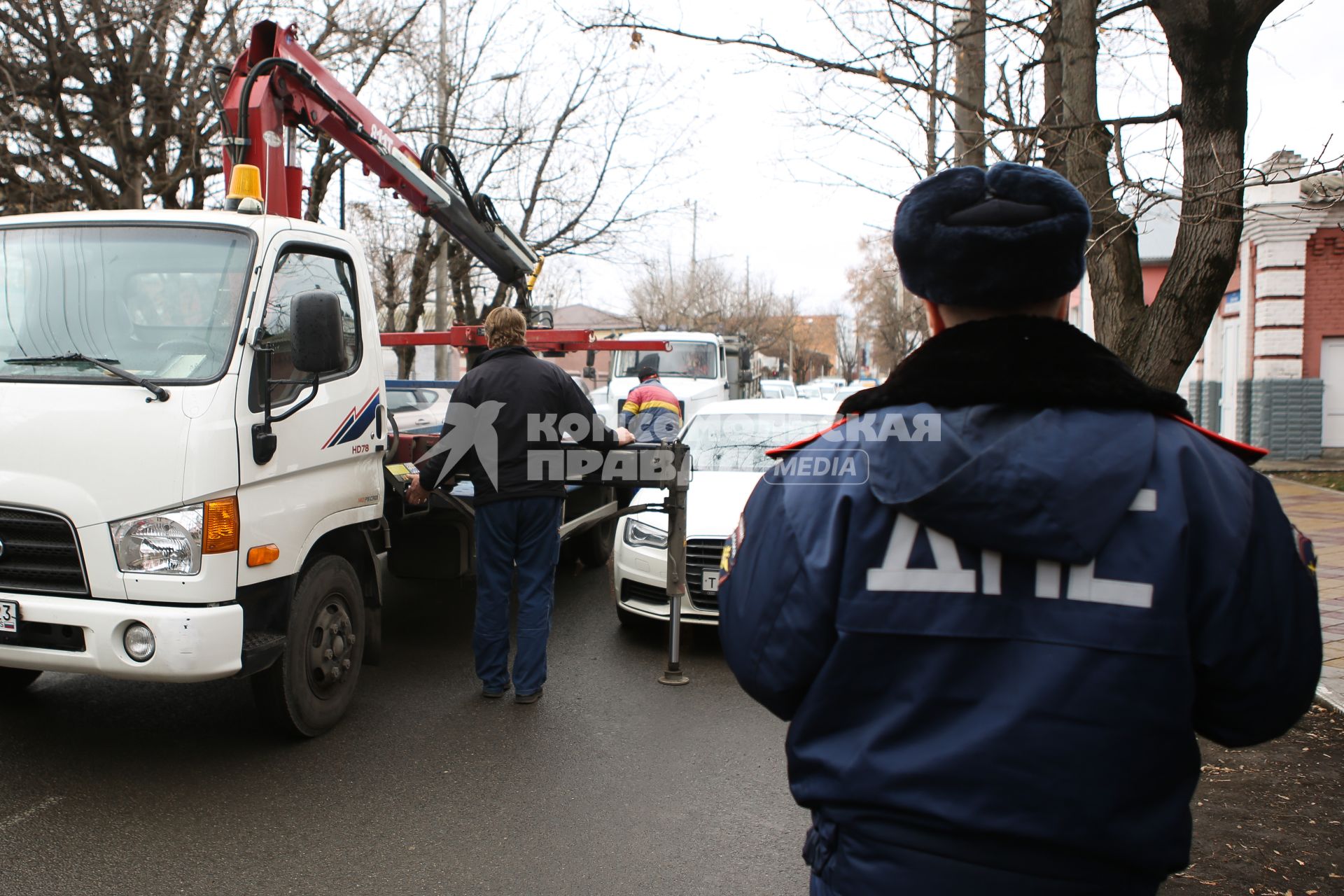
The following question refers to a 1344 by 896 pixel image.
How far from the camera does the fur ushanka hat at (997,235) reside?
5.38 ft

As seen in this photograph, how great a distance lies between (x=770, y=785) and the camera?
4578 millimetres

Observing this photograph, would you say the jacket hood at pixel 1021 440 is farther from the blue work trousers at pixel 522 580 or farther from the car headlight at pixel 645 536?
the car headlight at pixel 645 536

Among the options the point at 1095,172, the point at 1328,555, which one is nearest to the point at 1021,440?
the point at 1095,172

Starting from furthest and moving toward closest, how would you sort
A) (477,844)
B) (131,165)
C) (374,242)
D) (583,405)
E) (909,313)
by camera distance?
1. (909,313)
2. (374,242)
3. (131,165)
4. (583,405)
5. (477,844)

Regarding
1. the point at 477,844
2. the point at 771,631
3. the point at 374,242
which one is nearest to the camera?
the point at 771,631

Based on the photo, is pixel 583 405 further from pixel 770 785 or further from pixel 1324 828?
pixel 1324 828

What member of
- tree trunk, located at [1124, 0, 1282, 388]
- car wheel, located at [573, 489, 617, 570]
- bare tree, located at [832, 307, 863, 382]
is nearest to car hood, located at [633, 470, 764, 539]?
car wheel, located at [573, 489, 617, 570]

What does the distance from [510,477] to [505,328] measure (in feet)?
2.76

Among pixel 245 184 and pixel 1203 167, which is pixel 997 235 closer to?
pixel 1203 167

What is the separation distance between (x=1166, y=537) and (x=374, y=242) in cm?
2545

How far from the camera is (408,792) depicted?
14.5 feet

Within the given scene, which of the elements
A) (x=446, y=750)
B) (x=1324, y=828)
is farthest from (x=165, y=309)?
(x=1324, y=828)

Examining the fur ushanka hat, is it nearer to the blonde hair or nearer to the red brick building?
the blonde hair

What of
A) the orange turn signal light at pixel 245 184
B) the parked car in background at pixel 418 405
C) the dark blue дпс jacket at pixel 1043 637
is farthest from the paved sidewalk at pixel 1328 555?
the parked car in background at pixel 418 405
